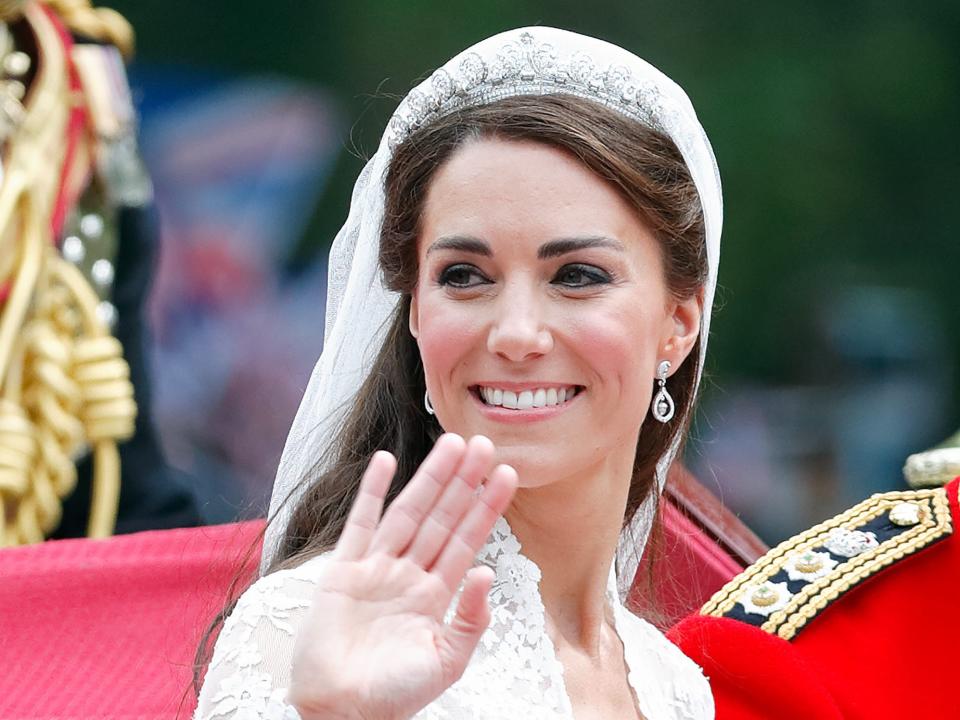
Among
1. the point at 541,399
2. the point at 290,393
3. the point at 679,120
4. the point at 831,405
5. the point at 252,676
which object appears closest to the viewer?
the point at 252,676

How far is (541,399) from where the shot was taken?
6.82ft

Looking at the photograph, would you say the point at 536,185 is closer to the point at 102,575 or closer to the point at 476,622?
the point at 476,622

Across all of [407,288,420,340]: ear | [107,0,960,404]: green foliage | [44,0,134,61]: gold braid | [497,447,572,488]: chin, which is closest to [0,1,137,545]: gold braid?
[44,0,134,61]: gold braid

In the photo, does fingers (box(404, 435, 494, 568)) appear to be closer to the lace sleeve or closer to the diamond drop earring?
the lace sleeve

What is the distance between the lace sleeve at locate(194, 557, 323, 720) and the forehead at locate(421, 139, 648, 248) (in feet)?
1.53

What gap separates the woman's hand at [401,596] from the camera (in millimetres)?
1641

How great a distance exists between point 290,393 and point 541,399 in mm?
1790

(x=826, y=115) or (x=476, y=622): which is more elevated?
(x=826, y=115)

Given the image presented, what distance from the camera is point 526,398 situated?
2080 millimetres

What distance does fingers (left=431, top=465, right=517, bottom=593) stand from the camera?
→ 1704 millimetres

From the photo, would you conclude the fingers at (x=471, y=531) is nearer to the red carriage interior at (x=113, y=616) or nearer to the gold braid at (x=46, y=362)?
the red carriage interior at (x=113, y=616)

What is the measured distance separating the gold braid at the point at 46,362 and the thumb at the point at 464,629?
1123mm

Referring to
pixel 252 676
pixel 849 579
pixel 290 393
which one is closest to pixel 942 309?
pixel 290 393

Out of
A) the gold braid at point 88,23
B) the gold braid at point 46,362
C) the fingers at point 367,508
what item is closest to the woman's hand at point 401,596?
the fingers at point 367,508
